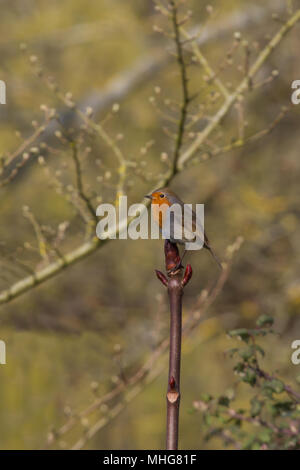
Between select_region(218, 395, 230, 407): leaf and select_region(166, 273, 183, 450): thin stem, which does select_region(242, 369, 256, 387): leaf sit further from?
select_region(166, 273, 183, 450): thin stem

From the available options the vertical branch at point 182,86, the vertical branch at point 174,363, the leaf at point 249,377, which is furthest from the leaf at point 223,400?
the vertical branch at point 174,363

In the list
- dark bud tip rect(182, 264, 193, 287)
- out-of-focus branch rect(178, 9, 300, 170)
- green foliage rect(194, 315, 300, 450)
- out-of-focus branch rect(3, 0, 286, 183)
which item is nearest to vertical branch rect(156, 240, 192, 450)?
dark bud tip rect(182, 264, 193, 287)

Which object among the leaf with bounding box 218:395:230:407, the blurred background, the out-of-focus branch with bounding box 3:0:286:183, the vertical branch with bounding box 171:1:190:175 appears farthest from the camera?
the out-of-focus branch with bounding box 3:0:286:183

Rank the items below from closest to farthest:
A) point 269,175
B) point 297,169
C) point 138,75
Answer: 1. point 138,75
2. point 297,169
3. point 269,175

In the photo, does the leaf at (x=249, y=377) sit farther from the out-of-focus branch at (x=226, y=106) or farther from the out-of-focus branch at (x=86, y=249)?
the out-of-focus branch at (x=226, y=106)

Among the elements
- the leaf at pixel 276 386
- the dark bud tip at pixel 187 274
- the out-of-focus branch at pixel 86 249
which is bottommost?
the dark bud tip at pixel 187 274

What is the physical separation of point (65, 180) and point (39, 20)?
8.77 feet

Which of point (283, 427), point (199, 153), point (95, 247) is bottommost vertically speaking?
point (283, 427)

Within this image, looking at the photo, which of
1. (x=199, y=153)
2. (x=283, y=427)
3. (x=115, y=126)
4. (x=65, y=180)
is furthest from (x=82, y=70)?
(x=283, y=427)

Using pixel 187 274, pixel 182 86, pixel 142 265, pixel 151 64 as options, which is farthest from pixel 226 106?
pixel 142 265

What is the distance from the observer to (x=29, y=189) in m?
8.02

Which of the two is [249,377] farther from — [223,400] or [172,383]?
[172,383]

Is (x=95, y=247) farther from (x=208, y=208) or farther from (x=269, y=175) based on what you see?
(x=269, y=175)

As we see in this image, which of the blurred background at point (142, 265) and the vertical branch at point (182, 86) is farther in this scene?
the blurred background at point (142, 265)
